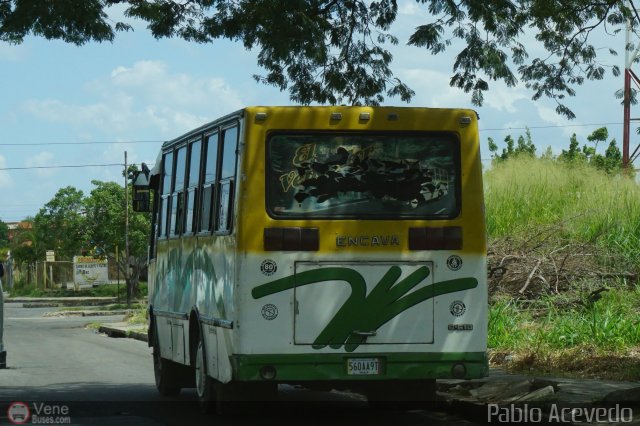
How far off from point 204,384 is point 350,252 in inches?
91.8

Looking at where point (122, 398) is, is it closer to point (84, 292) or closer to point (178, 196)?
point (178, 196)

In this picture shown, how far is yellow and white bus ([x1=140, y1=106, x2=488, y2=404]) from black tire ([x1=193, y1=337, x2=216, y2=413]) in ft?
1.46

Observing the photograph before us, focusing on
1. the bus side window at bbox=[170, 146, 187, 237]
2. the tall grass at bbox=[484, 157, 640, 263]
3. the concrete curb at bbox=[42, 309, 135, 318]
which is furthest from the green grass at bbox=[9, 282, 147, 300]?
the bus side window at bbox=[170, 146, 187, 237]

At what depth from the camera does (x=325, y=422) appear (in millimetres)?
11578

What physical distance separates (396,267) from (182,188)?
361 cm

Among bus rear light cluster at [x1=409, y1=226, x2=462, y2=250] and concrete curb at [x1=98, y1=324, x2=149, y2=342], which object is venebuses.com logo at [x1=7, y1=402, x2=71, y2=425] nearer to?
bus rear light cluster at [x1=409, y1=226, x2=462, y2=250]

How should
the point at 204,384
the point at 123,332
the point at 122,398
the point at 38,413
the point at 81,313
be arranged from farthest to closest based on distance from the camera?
the point at 81,313
the point at 123,332
the point at 122,398
the point at 38,413
the point at 204,384

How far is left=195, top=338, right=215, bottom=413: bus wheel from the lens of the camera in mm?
11617

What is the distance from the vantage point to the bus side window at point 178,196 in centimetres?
1323

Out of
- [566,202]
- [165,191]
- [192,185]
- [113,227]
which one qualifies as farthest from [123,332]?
[113,227]

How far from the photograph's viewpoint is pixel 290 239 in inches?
409

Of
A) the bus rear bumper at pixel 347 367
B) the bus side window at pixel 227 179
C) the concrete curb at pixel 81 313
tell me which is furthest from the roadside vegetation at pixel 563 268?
the concrete curb at pixel 81 313

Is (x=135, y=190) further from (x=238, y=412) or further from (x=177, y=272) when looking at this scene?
(x=238, y=412)

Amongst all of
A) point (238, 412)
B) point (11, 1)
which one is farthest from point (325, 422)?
point (11, 1)
